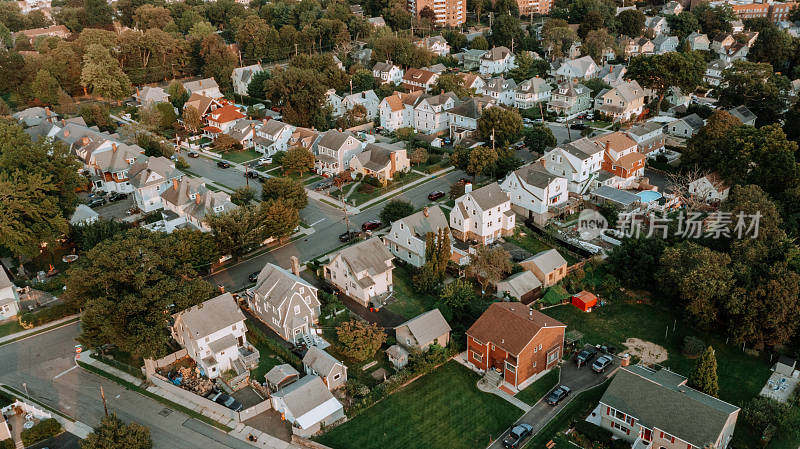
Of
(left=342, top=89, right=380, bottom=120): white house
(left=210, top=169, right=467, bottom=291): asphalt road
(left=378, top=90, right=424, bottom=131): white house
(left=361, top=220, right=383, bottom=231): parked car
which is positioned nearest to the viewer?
(left=210, top=169, right=467, bottom=291): asphalt road

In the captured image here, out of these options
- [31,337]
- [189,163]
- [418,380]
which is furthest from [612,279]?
[189,163]

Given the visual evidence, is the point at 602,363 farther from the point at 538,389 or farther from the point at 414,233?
the point at 414,233

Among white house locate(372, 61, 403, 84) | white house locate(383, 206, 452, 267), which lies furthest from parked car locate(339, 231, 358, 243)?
white house locate(372, 61, 403, 84)

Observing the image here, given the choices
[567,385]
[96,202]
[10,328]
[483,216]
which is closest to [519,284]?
[483,216]

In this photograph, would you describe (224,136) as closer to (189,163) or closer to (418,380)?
(189,163)

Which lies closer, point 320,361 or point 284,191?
point 320,361

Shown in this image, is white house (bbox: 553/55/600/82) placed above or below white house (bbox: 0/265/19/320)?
above

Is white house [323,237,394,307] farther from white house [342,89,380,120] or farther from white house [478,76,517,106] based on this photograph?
white house [478,76,517,106]
